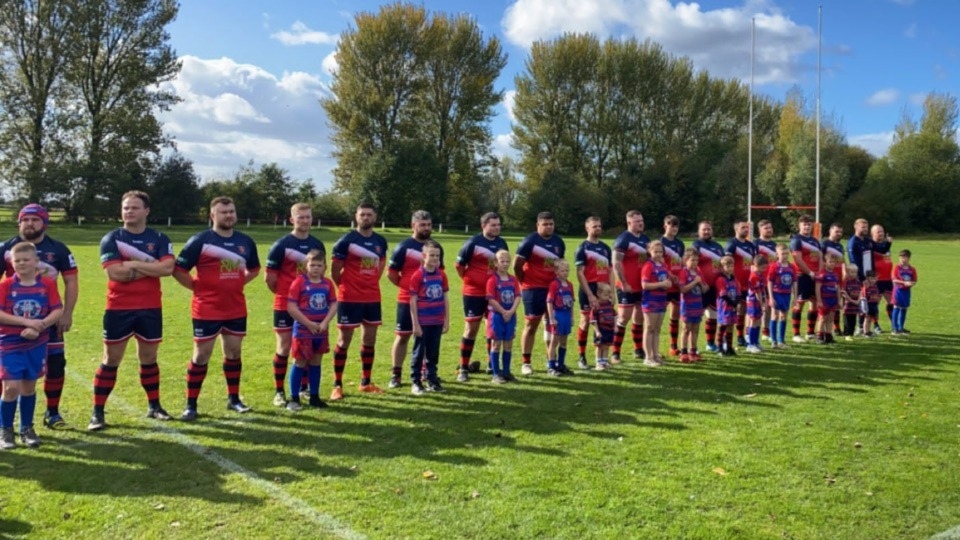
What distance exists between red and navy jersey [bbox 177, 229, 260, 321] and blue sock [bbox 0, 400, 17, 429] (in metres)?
1.63

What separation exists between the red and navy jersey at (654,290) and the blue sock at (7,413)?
23.5 feet

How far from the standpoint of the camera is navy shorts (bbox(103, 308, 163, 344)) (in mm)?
6102

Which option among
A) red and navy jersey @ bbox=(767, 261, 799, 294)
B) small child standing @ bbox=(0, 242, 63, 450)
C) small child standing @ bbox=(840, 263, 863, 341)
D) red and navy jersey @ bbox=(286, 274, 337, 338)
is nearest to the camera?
small child standing @ bbox=(0, 242, 63, 450)

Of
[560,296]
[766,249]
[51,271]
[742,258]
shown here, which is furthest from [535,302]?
[51,271]

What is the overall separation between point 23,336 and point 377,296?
11.3 ft

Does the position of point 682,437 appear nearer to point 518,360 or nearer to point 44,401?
point 518,360

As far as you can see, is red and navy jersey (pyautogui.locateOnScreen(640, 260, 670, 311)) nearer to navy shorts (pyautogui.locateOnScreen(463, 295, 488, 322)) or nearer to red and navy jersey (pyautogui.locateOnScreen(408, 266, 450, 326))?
navy shorts (pyautogui.locateOnScreen(463, 295, 488, 322))

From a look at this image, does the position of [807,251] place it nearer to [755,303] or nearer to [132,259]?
[755,303]

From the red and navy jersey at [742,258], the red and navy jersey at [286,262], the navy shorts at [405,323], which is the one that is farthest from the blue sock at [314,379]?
the red and navy jersey at [742,258]

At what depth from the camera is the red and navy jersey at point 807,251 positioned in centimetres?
1123

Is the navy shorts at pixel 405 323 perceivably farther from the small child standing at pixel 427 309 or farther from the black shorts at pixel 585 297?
the black shorts at pixel 585 297

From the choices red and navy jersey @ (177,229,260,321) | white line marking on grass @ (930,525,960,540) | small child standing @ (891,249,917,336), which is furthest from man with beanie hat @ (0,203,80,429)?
small child standing @ (891,249,917,336)

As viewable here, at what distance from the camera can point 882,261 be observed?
12805mm

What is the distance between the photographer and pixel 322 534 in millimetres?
4047
